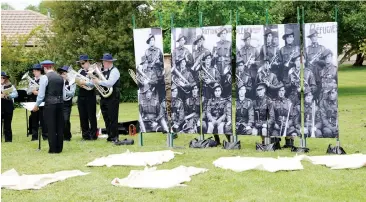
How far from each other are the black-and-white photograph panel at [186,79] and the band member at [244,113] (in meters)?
0.87

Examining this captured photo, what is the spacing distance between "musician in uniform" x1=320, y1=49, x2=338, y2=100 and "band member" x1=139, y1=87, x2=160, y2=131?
352 centimetres

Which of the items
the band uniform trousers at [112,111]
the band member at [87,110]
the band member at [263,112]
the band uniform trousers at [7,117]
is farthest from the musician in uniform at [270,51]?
the band uniform trousers at [7,117]

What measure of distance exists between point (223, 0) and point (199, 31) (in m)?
14.5

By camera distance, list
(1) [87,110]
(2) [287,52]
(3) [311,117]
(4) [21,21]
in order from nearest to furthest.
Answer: (3) [311,117] < (2) [287,52] < (1) [87,110] < (4) [21,21]

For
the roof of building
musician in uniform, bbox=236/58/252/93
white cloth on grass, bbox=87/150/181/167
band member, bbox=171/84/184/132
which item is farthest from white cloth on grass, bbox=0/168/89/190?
the roof of building

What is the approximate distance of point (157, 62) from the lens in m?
13.0

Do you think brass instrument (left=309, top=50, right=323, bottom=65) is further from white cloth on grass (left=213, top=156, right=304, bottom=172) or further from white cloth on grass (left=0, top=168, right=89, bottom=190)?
white cloth on grass (left=0, top=168, right=89, bottom=190)

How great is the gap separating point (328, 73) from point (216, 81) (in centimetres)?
229

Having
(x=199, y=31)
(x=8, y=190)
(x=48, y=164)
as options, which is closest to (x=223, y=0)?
(x=199, y=31)

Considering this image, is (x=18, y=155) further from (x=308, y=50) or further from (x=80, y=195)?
(x=308, y=50)

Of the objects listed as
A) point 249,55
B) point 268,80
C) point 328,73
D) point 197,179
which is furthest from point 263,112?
point 197,179

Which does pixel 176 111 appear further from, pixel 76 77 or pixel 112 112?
pixel 76 77

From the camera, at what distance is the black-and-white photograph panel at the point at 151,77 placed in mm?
13000

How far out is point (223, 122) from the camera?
12.7 meters
